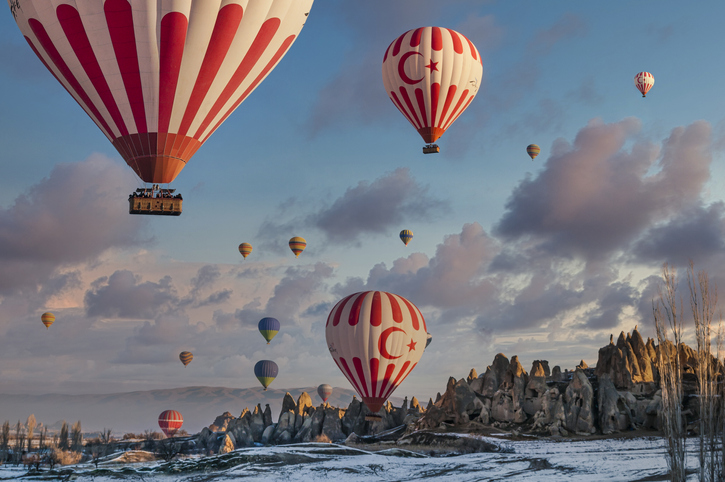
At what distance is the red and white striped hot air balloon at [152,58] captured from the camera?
1481 inches

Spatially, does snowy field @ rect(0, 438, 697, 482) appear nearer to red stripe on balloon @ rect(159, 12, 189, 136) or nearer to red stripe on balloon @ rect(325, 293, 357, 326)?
red stripe on balloon @ rect(325, 293, 357, 326)

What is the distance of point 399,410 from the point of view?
5266 inches

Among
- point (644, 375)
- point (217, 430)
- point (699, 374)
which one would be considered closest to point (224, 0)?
point (699, 374)

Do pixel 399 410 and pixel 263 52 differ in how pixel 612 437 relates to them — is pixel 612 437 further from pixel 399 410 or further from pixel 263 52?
pixel 263 52

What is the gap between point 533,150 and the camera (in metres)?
102

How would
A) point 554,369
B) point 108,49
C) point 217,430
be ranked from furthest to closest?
point 217,430 → point 554,369 → point 108,49

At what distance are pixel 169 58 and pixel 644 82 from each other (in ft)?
277

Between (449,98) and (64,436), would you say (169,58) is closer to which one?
(449,98)

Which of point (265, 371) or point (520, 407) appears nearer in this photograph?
point (520, 407)

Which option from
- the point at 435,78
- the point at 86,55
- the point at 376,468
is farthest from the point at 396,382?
the point at 86,55

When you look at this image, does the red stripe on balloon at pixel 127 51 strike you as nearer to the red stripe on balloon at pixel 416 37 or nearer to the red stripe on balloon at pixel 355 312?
the red stripe on balloon at pixel 416 37

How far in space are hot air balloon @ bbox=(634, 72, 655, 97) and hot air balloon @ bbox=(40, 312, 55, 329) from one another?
107m

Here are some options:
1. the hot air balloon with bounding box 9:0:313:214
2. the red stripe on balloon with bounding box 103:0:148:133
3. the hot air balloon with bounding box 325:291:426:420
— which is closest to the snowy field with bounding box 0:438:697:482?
the hot air balloon with bounding box 325:291:426:420

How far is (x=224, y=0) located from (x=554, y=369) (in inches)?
3991
